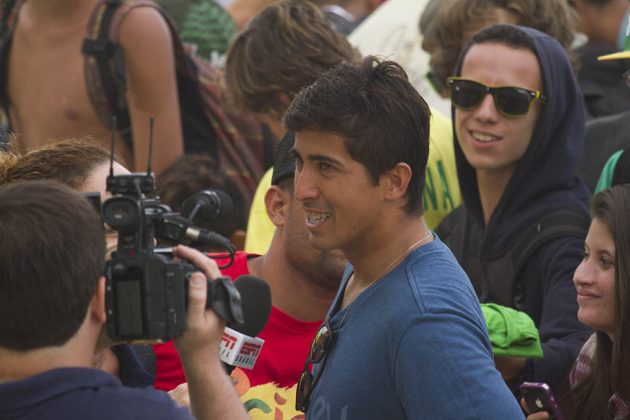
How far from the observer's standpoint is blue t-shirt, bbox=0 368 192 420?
2.44 meters

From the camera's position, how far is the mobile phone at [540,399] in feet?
12.2

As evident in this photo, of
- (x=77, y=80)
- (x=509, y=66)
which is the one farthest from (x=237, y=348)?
(x=77, y=80)

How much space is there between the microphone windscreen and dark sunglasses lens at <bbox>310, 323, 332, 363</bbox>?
0.65 ft

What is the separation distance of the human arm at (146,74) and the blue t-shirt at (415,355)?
2.75 meters

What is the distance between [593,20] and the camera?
20.6 feet

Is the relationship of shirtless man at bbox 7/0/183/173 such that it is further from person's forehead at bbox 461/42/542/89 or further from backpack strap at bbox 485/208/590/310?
backpack strap at bbox 485/208/590/310

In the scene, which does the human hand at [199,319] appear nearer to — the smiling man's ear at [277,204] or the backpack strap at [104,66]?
the smiling man's ear at [277,204]

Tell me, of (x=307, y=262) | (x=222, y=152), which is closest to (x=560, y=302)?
(x=307, y=262)

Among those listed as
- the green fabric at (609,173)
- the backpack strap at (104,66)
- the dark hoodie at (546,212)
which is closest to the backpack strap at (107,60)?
the backpack strap at (104,66)

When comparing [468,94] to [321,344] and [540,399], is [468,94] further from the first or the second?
[321,344]

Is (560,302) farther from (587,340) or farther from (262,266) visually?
(262,266)

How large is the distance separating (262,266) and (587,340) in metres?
1.05

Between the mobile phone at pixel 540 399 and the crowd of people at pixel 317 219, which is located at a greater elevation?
the crowd of people at pixel 317 219

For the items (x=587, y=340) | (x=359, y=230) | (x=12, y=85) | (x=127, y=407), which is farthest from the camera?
(x=12, y=85)
